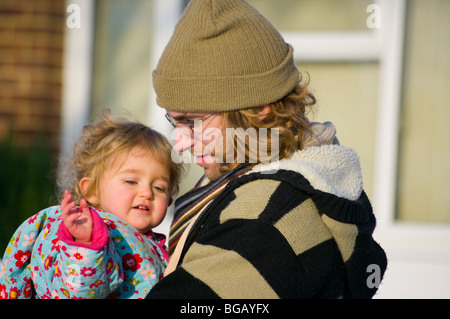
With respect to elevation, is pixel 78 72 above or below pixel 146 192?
above

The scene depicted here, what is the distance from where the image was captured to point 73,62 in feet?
16.7

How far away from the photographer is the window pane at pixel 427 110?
4605 mm

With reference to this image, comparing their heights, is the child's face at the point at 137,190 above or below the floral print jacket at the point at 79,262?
above

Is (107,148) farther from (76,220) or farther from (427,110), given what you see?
(427,110)

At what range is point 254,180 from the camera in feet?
6.26

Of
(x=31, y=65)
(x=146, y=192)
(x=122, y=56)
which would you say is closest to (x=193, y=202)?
(x=146, y=192)

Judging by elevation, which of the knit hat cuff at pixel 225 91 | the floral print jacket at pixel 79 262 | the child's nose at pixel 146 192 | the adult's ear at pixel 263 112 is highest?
the knit hat cuff at pixel 225 91

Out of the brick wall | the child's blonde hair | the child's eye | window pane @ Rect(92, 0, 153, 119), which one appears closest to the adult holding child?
the child's eye

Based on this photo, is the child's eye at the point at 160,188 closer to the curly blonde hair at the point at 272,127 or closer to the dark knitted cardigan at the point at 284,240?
the curly blonde hair at the point at 272,127

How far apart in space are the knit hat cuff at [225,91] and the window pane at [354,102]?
8.74ft

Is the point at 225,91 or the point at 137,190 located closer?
the point at 225,91

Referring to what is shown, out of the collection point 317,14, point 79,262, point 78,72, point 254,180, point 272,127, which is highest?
point 317,14

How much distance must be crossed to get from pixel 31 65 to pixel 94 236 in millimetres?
3498

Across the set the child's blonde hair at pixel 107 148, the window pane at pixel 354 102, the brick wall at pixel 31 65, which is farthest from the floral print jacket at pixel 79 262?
the brick wall at pixel 31 65
